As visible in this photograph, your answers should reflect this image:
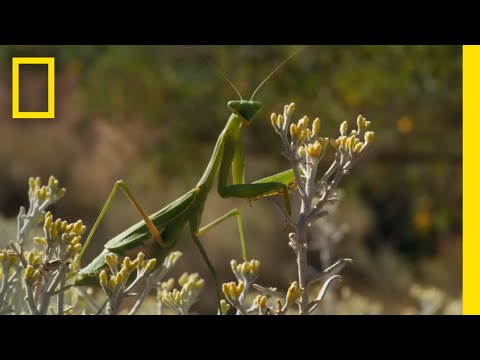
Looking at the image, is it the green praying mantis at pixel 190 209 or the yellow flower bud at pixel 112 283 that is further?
the green praying mantis at pixel 190 209

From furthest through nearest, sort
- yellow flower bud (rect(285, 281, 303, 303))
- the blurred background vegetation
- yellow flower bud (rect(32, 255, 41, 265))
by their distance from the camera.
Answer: the blurred background vegetation, yellow flower bud (rect(32, 255, 41, 265)), yellow flower bud (rect(285, 281, 303, 303))

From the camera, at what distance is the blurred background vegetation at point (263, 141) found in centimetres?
487

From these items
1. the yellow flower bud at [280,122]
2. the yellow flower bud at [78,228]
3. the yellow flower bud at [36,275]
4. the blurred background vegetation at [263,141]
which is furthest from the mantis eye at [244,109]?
the blurred background vegetation at [263,141]

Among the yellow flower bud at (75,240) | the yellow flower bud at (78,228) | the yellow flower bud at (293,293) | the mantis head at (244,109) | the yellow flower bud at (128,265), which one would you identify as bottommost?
the yellow flower bud at (293,293)

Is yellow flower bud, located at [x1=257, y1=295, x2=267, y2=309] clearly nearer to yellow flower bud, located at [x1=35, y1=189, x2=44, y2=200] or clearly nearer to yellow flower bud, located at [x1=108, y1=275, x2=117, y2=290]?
yellow flower bud, located at [x1=108, y1=275, x2=117, y2=290]

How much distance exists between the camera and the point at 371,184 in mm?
5746

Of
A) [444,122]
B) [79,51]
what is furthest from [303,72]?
[79,51]

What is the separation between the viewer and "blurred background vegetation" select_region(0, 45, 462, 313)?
487 centimetres

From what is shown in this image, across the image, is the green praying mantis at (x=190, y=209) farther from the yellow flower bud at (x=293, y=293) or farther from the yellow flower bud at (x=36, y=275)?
the yellow flower bud at (x=293, y=293)

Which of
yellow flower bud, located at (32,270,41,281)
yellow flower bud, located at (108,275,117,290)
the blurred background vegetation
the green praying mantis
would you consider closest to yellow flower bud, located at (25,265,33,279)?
yellow flower bud, located at (32,270,41,281)

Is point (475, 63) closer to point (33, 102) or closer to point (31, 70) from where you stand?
point (33, 102)

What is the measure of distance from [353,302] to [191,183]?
323 cm

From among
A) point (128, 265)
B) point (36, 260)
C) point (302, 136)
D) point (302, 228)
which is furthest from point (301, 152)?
point (36, 260)

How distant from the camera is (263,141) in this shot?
17.5ft
